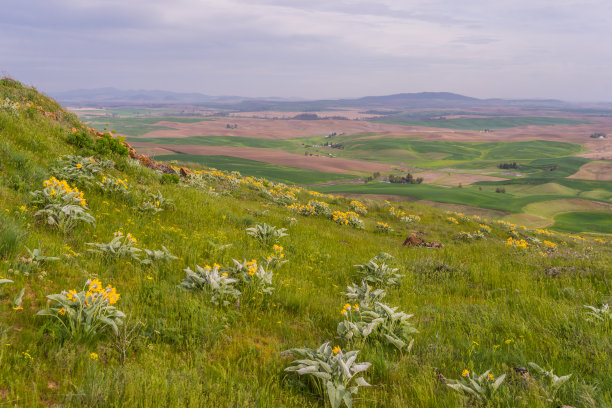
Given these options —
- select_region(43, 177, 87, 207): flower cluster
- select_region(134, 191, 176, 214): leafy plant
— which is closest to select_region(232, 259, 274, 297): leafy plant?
select_region(43, 177, 87, 207): flower cluster

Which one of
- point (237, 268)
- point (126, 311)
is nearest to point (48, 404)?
Answer: point (126, 311)

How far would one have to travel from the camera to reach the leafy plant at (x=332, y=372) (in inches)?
118

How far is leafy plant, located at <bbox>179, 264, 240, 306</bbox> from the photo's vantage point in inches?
189

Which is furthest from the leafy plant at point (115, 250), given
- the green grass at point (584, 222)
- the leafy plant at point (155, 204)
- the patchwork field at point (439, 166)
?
the green grass at point (584, 222)

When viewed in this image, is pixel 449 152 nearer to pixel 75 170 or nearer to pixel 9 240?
pixel 75 170

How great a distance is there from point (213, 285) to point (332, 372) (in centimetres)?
230

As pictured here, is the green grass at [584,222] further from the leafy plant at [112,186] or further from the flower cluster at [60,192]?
the flower cluster at [60,192]

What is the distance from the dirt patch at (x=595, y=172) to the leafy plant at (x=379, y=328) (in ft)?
472

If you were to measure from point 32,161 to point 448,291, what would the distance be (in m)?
10.5

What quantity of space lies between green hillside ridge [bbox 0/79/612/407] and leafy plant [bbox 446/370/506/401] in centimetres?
2

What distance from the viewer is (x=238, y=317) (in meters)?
4.57

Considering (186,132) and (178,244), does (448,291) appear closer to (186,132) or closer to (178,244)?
(178,244)

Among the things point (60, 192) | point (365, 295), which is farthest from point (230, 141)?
point (365, 295)

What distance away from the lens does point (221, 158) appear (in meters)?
120
